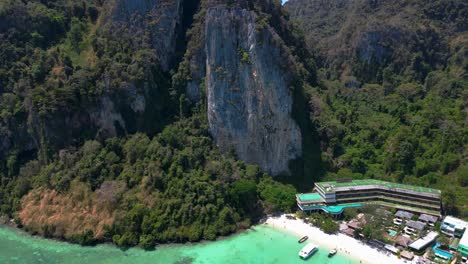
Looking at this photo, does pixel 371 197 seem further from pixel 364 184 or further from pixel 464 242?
pixel 464 242

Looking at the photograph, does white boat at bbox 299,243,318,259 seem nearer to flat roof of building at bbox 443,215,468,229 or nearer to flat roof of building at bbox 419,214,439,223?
flat roof of building at bbox 419,214,439,223

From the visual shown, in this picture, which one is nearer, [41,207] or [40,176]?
[41,207]

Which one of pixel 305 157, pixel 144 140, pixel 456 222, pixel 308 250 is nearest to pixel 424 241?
pixel 456 222

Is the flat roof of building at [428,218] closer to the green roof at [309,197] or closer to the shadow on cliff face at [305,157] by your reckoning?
the green roof at [309,197]

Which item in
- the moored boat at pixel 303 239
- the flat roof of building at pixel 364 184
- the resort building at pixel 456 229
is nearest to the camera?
the resort building at pixel 456 229

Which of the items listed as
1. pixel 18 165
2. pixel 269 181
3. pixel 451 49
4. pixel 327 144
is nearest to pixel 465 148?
pixel 327 144

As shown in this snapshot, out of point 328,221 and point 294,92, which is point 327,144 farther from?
point 328,221

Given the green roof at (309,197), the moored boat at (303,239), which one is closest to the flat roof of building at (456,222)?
the green roof at (309,197)
